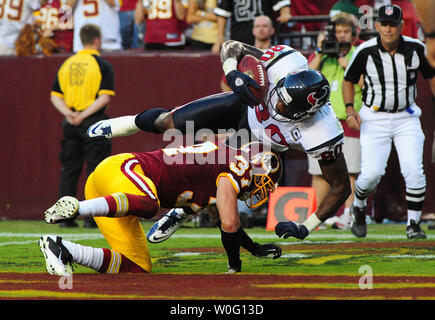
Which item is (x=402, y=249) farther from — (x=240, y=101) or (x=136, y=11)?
(x=136, y=11)

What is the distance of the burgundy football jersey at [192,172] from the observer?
4695mm

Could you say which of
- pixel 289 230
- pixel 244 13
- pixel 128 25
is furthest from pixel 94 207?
pixel 128 25

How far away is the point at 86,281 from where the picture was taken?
4332 mm

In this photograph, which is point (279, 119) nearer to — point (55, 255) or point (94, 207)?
point (94, 207)

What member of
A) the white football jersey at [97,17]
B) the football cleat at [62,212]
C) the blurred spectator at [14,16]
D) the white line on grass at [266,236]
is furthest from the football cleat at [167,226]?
the blurred spectator at [14,16]

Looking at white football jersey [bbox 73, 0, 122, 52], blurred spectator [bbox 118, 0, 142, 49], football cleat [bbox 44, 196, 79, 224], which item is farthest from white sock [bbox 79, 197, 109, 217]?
blurred spectator [bbox 118, 0, 142, 49]

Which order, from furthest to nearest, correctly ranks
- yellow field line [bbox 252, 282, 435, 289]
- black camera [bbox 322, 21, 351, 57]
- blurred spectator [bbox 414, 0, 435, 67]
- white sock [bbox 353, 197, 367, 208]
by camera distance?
black camera [bbox 322, 21, 351, 57]
white sock [bbox 353, 197, 367, 208]
yellow field line [bbox 252, 282, 435, 289]
blurred spectator [bbox 414, 0, 435, 67]

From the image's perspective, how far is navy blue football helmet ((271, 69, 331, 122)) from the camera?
15.6 ft

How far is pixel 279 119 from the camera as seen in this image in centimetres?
502

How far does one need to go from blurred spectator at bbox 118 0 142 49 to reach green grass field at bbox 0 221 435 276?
2.87 m

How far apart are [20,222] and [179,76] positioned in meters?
2.34

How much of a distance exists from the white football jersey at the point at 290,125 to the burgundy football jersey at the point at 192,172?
0.37m

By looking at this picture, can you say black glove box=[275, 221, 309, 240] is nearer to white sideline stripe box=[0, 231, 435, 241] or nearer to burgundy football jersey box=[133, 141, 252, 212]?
burgundy football jersey box=[133, 141, 252, 212]

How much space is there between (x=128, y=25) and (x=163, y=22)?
0.96m
